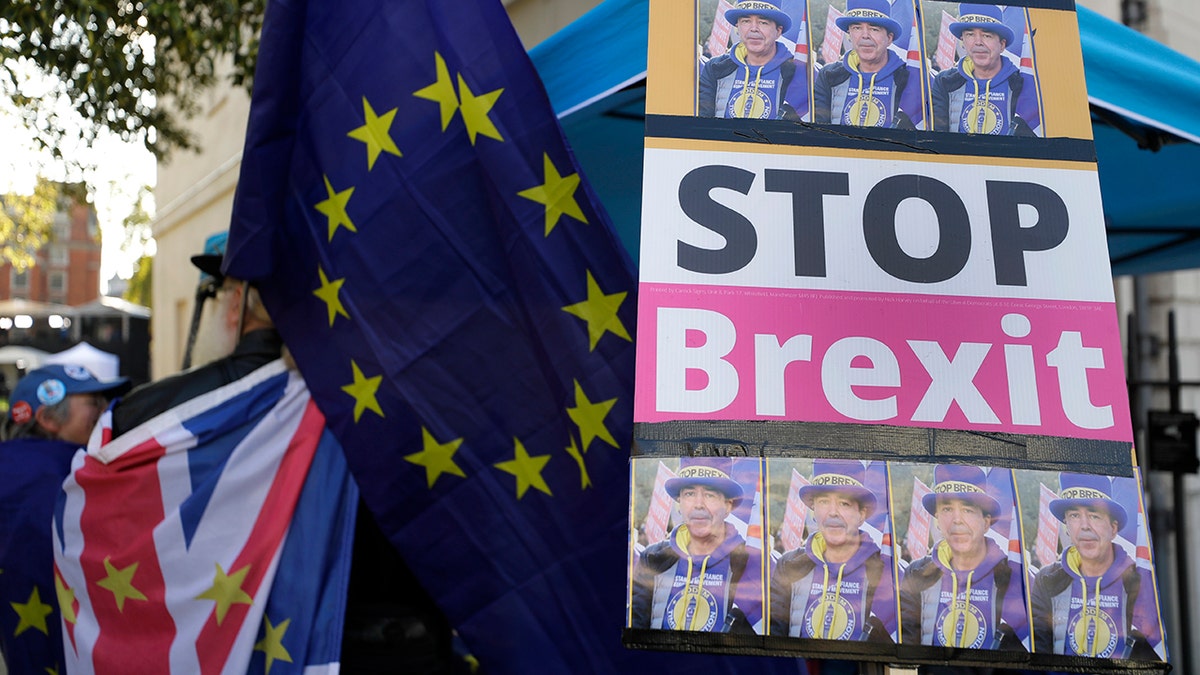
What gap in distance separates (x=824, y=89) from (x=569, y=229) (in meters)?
0.77

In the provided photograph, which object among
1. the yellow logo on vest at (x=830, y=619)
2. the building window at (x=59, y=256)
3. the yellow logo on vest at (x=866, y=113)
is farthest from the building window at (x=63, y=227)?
the yellow logo on vest at (x=830, y=619)

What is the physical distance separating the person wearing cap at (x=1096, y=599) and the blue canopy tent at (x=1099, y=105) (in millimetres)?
1339

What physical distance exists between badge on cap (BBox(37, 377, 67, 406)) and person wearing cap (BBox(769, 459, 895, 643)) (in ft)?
8.80

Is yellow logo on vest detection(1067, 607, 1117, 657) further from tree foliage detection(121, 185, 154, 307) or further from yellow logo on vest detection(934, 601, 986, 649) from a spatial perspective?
tree foliage detection(121, 185, 154, 307)

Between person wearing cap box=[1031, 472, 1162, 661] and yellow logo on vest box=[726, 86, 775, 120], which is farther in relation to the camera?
yellow logo on vest box=[726, 86, 775, 120]

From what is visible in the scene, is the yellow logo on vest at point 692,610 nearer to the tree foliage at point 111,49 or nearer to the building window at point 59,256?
the tree foliage at point 111,49

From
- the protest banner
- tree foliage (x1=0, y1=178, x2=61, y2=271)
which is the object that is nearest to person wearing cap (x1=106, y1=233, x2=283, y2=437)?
the protest banner

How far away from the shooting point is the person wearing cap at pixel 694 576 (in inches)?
55.1

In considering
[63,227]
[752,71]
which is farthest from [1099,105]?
[63,227]

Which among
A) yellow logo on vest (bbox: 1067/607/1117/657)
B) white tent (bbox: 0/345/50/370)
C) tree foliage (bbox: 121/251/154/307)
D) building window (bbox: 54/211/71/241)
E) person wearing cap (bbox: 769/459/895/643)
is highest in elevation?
building window (bbox: 54/211/71/241)

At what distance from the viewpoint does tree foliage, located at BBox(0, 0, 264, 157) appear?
159 inches

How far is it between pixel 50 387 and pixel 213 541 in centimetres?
105

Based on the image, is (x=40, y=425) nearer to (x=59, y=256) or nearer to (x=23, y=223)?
→ (x=23, y=223)

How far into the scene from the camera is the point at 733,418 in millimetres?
1469
